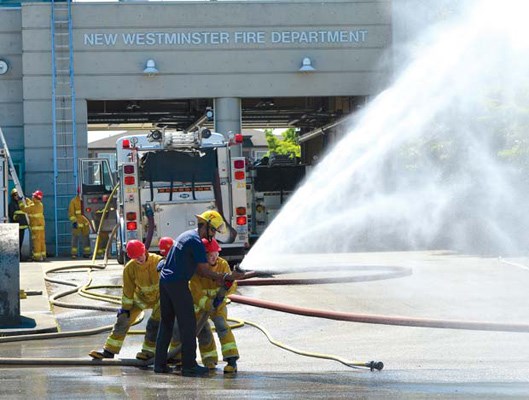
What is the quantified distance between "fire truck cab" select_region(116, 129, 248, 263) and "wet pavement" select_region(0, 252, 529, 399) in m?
2.53

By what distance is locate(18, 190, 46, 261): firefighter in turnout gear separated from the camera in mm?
24719

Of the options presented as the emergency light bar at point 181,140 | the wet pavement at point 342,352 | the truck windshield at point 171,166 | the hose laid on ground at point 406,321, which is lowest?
the wet pavement at point 342,352

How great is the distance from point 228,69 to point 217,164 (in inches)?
389

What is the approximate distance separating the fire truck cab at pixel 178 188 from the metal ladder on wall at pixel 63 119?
9.28 m

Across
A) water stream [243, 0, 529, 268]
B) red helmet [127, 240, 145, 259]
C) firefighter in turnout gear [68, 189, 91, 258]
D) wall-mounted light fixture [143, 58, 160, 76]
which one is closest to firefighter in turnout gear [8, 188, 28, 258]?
firefighter in turnout gear [68, 189, 91, 258]

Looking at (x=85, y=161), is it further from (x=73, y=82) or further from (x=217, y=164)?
(x=217, y=164)

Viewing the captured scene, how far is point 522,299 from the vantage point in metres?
14.5

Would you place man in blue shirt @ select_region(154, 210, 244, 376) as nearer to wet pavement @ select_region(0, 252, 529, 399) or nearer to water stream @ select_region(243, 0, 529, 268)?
wet pavement @ select_region(0, 252, 529, 399)

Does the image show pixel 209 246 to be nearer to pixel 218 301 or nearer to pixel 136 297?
pixel 218 301

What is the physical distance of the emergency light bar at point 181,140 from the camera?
61.9 feet

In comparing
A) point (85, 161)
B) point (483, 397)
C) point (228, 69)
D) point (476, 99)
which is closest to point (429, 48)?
point (476, 99)

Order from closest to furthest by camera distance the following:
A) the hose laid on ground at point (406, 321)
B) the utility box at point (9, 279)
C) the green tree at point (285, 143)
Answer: the hose laid on ground at point (406, 321) < the utility box at point (9, 279) < the green tree at point (285, 143)

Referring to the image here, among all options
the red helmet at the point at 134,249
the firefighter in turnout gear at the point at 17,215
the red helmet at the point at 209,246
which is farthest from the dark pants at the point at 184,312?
the firefighter in turnout gear at the point at 17,215

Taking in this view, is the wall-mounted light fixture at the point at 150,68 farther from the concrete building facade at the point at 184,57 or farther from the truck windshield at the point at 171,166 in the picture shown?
the truck windshield at the point at 171,166
